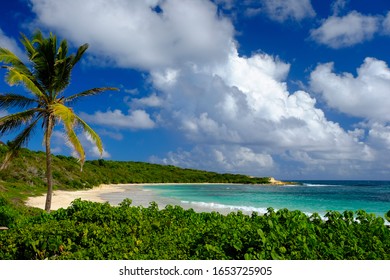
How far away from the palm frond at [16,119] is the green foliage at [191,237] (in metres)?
7.66

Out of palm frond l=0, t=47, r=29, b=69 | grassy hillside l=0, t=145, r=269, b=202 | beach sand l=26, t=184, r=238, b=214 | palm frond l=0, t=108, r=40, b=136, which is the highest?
palm frond l=0, t=47, r=29, b=69

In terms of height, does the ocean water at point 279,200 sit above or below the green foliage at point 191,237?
below

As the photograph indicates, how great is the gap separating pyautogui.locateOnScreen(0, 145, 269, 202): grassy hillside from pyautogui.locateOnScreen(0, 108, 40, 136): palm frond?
7697 millimetres

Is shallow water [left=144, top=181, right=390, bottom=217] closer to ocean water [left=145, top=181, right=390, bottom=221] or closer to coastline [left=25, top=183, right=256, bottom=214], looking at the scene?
ocean water [left=145, top=181, right=390, bottom=221]

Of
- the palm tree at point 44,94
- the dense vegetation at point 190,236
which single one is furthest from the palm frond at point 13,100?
the dense vegetation at point 190,236

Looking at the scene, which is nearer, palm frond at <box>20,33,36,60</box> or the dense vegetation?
the dense vegetation

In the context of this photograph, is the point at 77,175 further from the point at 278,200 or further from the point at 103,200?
the point at 278,200

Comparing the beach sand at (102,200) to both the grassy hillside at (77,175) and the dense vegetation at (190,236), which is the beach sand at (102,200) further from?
the dense vegetation at (190,236)

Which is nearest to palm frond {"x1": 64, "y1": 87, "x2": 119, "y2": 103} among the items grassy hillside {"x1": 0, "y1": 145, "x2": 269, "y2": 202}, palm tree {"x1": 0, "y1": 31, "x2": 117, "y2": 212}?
palm tree {"x1": 0, "y1": 31, "x2": 117, "y2": 212}

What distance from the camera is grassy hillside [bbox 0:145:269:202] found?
33875 mm

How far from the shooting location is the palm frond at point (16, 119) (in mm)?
15289
